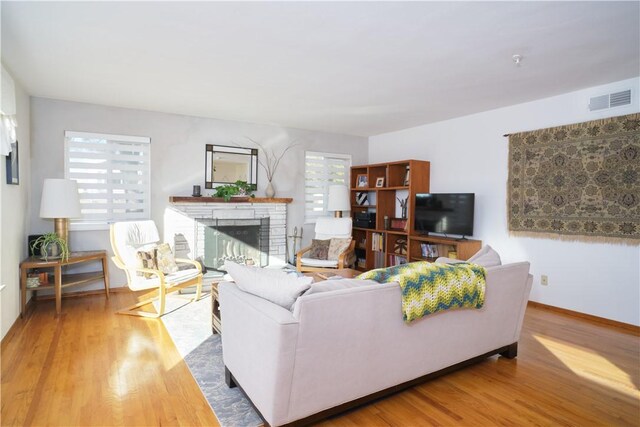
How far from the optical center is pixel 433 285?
2.13 m

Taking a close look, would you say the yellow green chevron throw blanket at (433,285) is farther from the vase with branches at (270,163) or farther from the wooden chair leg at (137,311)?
the vase with branches at (270,163)

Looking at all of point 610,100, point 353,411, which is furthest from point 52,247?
point 610,100

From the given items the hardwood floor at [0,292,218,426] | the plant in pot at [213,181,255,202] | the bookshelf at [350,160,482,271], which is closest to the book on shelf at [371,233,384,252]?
the bookshelf at [350,160,482,271]

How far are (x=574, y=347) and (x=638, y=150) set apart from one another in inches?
74.6

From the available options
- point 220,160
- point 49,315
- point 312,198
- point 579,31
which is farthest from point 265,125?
point 579,31

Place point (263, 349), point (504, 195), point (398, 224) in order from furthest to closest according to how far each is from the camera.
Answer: point (398, 224)
point (504, 195)
point (263, 349)

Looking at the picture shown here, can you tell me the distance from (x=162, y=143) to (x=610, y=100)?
5.08m

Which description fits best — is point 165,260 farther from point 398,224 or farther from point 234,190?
→ point 398,224

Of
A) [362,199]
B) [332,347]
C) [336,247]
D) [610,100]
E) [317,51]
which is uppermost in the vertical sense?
[317,51]

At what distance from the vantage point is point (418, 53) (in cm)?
286

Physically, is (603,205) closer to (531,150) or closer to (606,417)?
(531,150)

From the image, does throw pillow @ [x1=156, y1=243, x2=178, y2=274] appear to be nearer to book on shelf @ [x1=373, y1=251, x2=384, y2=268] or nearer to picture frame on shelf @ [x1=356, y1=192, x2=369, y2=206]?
book on shelf @ [x1=373, y1=251, x2=384, y2=268]

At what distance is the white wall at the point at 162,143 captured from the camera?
13.9 ft

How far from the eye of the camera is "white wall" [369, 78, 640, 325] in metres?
3.58
